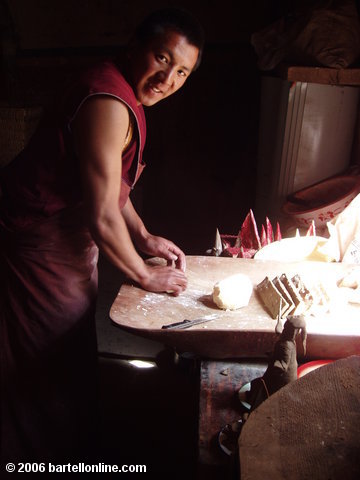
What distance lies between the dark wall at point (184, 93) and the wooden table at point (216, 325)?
4027 mm

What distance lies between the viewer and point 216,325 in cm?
186

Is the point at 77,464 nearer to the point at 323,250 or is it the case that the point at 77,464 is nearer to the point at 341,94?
the point at 323,250

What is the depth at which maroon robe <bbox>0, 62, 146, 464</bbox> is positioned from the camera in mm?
1954

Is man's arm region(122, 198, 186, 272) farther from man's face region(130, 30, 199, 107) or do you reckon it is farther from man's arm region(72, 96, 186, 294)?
man's face region(130, 30, 199, 107)

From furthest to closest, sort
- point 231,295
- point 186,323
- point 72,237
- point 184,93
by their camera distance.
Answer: point 184,93 < point 72,237 < point 231,295 < point 186,323

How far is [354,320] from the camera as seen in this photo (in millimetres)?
1902

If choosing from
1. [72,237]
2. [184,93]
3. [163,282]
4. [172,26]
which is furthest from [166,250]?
[184,93]

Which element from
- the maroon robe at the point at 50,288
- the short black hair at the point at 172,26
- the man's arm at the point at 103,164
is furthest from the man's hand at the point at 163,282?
the short black hair at the point at 172,26

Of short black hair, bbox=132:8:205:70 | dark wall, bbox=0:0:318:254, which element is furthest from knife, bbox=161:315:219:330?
dark wall, bbox=0:0:318:254

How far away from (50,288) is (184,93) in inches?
180

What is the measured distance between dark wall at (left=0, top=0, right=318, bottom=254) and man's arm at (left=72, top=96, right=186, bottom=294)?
13.8 ft

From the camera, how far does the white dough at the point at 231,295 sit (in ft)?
6.51

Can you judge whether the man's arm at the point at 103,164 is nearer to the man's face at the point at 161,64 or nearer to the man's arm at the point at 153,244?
the man's face at the point at 161,64

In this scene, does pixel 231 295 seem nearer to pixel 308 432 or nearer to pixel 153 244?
pixel 153 244
